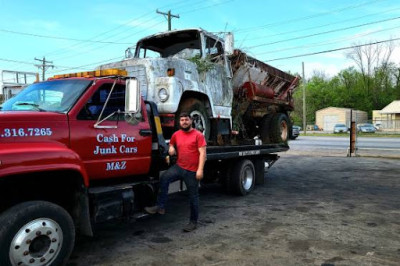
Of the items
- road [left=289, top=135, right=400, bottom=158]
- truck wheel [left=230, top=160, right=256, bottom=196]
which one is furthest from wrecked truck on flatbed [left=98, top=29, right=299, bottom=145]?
road [left=289, top=135, right=400, bottom=158]

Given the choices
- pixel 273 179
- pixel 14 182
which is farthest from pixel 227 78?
pixel 14 182

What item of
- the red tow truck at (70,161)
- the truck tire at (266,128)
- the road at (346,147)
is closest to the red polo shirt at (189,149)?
the red tow truck at (70,161)

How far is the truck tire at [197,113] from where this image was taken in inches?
268

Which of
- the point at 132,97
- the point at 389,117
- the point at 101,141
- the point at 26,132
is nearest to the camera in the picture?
the point at 26,132

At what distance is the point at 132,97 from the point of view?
4.51 metres

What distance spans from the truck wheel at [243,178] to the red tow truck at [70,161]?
2.62 m

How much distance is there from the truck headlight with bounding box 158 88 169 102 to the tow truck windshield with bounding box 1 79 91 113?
173 centimetres

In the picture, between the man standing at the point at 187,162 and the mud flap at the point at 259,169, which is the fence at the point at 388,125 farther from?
the man standing at the point at 187,162

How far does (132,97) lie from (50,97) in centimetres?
107

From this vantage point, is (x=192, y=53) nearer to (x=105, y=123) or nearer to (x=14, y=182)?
(x=105, y=123)

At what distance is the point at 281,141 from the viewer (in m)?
10.2

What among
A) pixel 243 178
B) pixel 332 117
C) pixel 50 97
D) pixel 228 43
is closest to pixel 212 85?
pixel 228 43

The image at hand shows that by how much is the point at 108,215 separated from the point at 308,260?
2.42 metres

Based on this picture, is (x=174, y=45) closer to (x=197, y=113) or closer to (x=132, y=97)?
(x=197, y=113)
